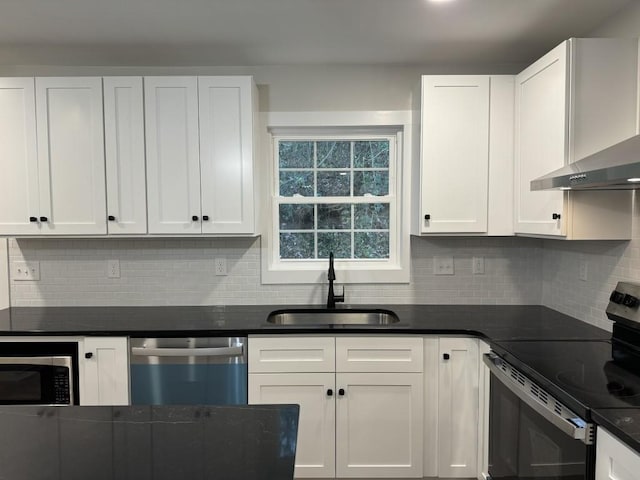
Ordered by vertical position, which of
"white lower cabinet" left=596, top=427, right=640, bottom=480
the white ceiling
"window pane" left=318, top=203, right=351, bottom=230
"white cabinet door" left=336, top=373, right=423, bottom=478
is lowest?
"white cabinet door" left=336, top=373, right=423, bottom=478

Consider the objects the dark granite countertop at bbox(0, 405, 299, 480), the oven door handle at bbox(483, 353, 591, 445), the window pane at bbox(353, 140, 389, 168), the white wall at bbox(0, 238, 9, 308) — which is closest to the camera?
the dark granite countertop at bbox(0, 405, 299, 480)

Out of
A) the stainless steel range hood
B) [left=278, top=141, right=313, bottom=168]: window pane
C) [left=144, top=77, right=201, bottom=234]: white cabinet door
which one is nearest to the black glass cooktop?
the stainless steel range hood

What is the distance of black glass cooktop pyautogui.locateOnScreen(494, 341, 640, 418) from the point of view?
1.37 meters

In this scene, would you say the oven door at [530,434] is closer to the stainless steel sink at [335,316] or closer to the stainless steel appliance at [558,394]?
the stainless steel appliance at [558,394]

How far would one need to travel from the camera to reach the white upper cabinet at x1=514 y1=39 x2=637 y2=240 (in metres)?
1.95

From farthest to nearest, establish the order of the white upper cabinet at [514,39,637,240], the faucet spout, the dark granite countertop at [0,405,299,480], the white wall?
1. the white wall
2. the faucet spout
3. the white upper cabinet at [514,39,637,240]
4. the dark granite countertop at [0,405,299,480]

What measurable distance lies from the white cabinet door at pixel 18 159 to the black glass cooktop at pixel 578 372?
2582 millimetres

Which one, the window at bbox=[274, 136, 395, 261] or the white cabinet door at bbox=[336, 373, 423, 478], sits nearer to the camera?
the white cabinet door at bbox=[336, 373, 423, 478]

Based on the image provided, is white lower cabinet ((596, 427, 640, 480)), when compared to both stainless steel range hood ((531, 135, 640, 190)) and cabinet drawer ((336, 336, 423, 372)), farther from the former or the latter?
cabinet drawer ((336, 336, 423, 372))

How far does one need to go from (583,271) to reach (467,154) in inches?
35.1

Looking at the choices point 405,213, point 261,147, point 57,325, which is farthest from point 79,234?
point 405,213

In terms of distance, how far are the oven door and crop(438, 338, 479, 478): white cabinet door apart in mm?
159

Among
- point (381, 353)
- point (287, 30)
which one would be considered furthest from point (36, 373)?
point (287, 30)

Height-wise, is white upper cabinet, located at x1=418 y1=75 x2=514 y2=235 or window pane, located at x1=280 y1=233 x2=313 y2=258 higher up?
white upper cabinet, located at x1=418 y1=75 x2=514 y2=235
